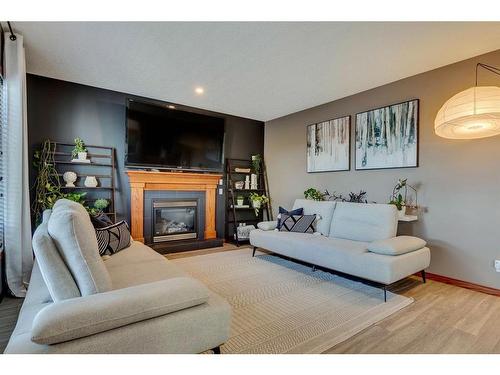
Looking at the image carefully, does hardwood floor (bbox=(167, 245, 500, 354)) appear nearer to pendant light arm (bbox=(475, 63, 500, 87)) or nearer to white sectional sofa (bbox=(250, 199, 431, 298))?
white sectional sofa (bbox=(250, 199, 431, 298))

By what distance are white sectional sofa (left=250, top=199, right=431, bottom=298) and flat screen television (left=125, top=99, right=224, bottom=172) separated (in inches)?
65.7

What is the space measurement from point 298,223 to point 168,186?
2.19 m

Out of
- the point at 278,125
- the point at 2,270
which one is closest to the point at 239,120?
the point at 278,125

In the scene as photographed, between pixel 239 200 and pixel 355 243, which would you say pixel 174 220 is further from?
pixel 355 243

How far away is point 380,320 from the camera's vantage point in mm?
2100

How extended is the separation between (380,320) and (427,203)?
5.89 feet

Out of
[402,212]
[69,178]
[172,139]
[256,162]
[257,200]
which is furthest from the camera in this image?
[256,162]

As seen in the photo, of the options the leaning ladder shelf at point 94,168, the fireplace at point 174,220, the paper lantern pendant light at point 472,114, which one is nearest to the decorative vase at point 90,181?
the leaning ladder shelf at point 94,168

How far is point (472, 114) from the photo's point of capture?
2084 millimetres

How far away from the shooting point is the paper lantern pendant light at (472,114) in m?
2.03

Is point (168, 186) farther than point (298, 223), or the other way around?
point (168, 186)

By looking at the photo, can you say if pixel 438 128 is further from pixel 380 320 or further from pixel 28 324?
pixel 28 324

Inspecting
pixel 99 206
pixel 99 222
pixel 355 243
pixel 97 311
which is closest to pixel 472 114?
pixel 355 243

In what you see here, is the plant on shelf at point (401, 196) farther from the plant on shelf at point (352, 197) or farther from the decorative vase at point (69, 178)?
the decorative vase at point (69, 178)
